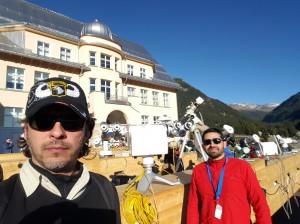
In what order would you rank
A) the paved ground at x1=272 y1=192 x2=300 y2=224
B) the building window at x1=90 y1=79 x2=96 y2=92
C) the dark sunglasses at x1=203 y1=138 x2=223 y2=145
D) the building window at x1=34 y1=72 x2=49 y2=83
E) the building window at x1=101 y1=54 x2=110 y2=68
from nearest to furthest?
the dark sunglasses at x1=203 y1=138 x2=223 y2=145, the paved ground at x1=272 y1=192 x2=300 y2=224, the building window at x1=34 y1=72 x2=49 y2=83, the building window at x1=90 y1=79 x2=96 y2=92, the building window at x1=101 y1=54 x2=110 y2=68

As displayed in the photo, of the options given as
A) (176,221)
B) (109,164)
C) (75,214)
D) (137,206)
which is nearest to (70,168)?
(75,214)

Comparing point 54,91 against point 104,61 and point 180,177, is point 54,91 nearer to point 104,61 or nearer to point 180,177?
point 180,177

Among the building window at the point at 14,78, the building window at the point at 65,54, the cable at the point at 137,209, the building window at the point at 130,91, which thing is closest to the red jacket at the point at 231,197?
the cable at the point at 137,209

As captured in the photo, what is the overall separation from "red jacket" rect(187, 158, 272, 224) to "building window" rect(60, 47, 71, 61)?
85.5 feet

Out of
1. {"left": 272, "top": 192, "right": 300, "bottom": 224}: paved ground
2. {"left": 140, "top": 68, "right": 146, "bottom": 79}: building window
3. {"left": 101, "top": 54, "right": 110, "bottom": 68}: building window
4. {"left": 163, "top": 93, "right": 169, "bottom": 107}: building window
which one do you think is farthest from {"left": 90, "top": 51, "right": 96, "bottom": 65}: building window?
{"left": 272, "top": 192, "right": 300, "bottom": 224}: paved ground

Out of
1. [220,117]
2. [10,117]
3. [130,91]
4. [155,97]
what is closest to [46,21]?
[130,91]

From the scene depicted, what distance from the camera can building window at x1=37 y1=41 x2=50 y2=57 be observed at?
24.8 meters

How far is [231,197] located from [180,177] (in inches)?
60.6

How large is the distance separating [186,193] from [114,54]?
27421mm

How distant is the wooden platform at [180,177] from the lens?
142 inches

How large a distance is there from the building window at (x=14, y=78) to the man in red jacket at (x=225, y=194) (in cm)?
2281

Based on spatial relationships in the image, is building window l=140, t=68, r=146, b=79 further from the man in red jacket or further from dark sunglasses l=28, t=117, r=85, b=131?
dark sunglasses l=28, t=117, r=85, b=131

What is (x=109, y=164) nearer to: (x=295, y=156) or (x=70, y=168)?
(x=295, y=156)

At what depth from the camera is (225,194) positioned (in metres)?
3.27
